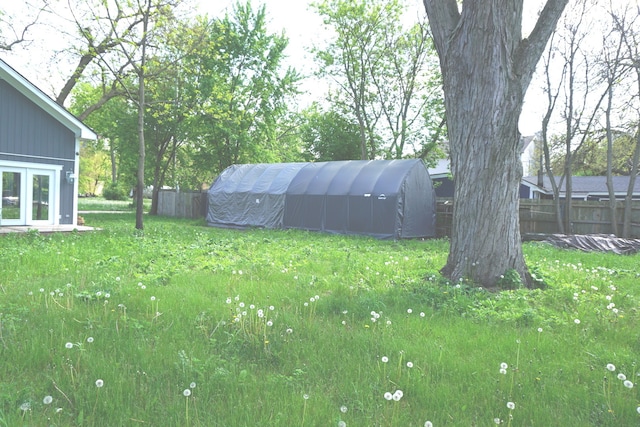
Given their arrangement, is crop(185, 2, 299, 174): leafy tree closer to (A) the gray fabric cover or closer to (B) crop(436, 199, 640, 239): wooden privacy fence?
(A) the gray fabric cover

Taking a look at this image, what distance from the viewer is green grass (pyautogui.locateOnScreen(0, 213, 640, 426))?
274 cm

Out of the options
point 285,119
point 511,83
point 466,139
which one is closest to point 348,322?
point 466,139

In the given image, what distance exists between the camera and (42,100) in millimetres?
15430

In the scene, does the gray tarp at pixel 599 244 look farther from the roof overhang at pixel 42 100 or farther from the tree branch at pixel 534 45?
the roof overhang at pixel 42 100

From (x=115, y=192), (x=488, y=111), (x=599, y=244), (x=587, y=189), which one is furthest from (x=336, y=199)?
(x=115, y=192)

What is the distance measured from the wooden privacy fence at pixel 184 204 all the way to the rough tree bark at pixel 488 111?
2197 centimetres

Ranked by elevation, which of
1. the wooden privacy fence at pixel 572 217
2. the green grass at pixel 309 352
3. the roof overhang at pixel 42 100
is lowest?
the green grass at pixel 309 352

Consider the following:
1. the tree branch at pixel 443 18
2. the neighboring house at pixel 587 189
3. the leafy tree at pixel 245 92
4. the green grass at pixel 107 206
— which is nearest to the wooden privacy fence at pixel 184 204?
the leafy tree at pixel 245 92

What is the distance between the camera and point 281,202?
2034 cm

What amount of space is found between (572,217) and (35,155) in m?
20.4

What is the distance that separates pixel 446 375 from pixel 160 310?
2944 millimetres

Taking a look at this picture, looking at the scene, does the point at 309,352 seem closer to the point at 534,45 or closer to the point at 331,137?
the point at 534,45

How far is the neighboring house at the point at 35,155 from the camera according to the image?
14969 mm

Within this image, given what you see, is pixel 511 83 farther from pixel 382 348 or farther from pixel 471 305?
pixel 382 348
